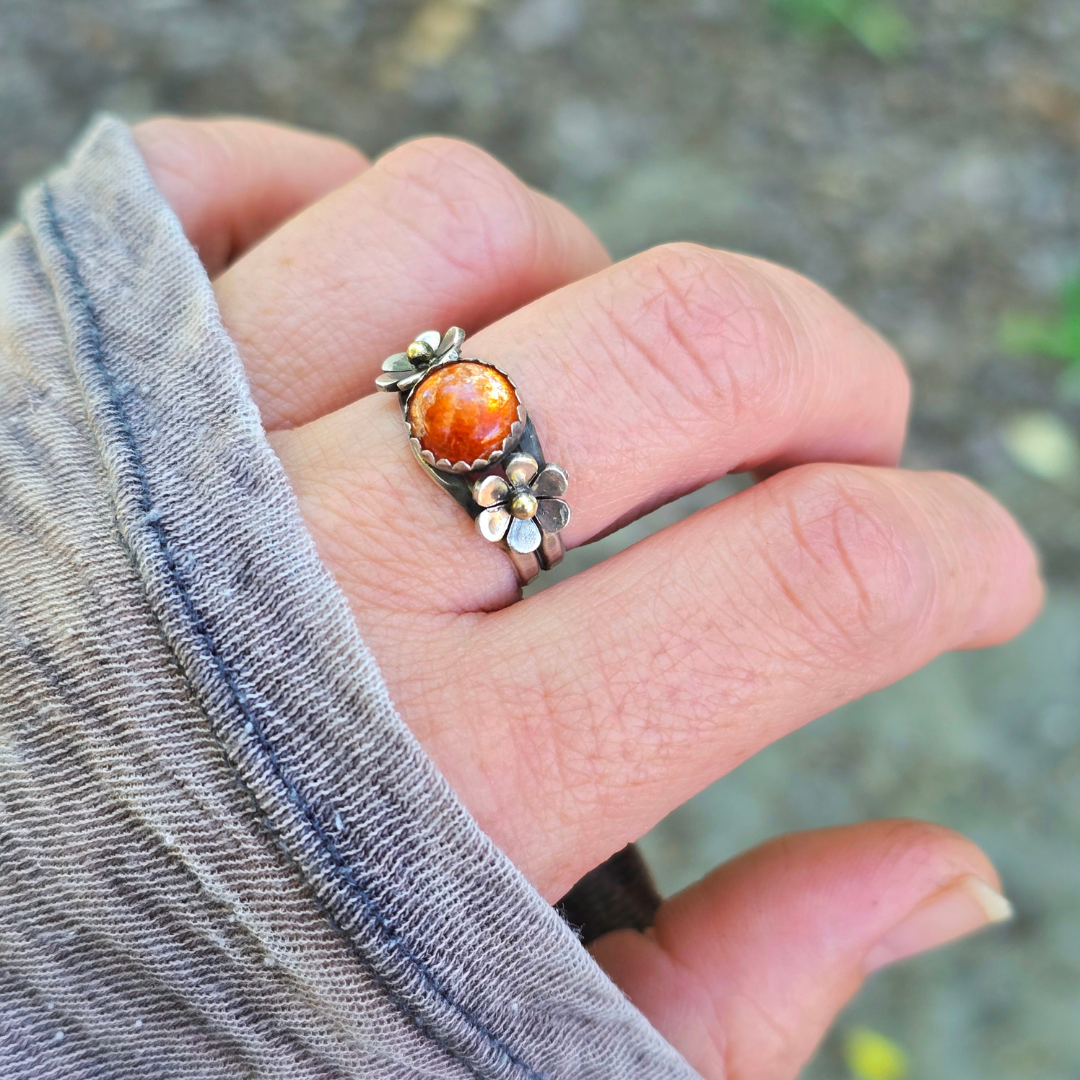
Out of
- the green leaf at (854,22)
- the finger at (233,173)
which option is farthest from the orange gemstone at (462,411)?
the green leaf at (854,22)

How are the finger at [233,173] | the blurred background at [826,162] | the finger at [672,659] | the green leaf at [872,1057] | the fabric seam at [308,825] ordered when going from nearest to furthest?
the fabric seam at [308,825]
the finger at [672,659]
the finger at [233,173]
the green leaf at [872,1057]
the blurred background at [826,162]

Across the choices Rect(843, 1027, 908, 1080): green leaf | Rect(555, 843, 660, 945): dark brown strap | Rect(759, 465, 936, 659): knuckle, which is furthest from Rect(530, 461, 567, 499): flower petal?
Rect(843, 1027, 908, 1080): green leaf

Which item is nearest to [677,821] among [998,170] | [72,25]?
[998,170]

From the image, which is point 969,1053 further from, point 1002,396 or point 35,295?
point 35,295

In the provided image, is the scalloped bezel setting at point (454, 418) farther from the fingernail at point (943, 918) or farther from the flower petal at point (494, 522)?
the fingernail at point (943, 918)

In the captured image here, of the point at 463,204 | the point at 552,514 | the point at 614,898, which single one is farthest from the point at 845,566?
the point at 463,204

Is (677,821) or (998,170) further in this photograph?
(998,170)

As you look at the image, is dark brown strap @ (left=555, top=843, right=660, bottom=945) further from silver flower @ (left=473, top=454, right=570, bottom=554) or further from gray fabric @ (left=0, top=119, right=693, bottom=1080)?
silver flower @ (left=473, top=454, right=570, bottom=554)
